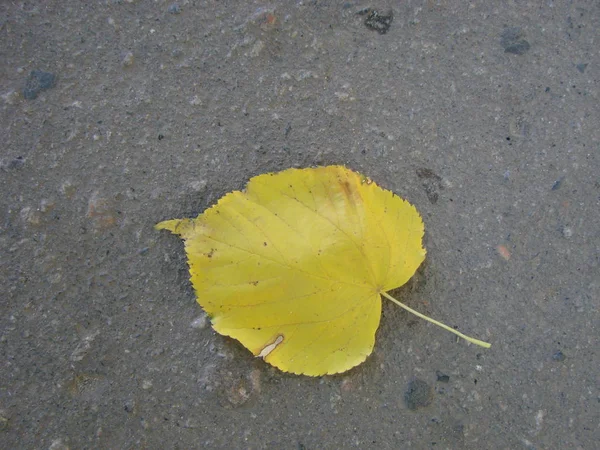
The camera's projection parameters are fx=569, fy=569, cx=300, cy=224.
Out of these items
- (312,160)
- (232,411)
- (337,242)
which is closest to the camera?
(337,242)

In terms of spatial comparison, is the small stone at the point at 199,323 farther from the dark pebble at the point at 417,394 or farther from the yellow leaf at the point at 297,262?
the dark pebble at the point at 417,394

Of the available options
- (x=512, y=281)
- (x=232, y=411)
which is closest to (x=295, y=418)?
(x=232, y=411)

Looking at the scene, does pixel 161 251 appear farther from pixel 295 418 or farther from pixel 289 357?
pixel 295 418

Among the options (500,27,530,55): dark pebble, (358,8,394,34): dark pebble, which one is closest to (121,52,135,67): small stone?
(358,8,394,34): dark pebble

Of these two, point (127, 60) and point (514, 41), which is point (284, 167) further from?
point (514, 41)

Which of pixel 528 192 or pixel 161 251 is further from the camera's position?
pixel 528 192

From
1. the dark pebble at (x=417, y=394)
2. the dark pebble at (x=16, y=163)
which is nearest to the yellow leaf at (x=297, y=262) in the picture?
the dark pebble at (x=417, y=394)

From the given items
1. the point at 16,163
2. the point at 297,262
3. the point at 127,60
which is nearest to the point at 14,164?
the point at 16,163
